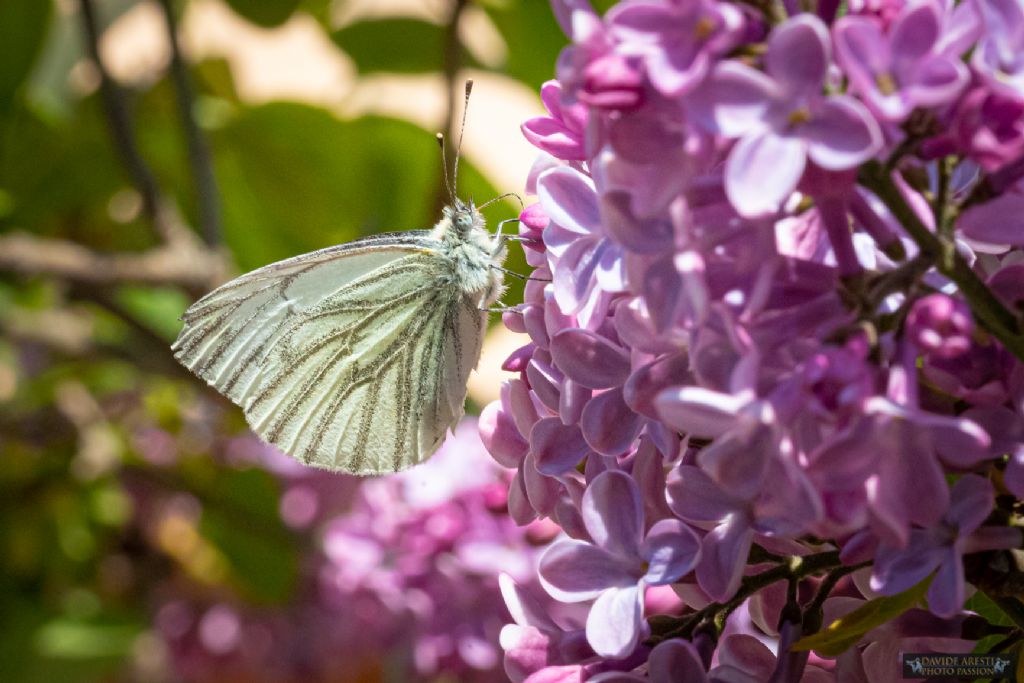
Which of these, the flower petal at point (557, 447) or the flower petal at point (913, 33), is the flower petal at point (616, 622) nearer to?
the flower petal at point (557, 447)

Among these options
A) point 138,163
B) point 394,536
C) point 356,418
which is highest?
point 138,163

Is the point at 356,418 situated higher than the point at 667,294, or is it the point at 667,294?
the point at 667,294

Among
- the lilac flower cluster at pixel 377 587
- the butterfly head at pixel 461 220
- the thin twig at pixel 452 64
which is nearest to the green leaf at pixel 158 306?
the lilac flower cluster at pixel 377 587

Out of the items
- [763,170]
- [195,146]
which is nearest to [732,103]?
[763,170]

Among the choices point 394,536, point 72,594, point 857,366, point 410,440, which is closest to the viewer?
point 857,366

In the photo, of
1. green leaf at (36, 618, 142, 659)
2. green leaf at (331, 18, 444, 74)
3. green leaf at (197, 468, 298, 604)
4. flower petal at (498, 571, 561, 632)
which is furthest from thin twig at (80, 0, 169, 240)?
flower petal at (498, 571, 561, 632)

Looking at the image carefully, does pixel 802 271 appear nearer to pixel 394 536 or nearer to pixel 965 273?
pixel 965 273

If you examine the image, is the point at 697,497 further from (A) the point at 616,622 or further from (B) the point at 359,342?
(B) the point at 359,342

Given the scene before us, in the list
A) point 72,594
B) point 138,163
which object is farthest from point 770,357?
point 72,594

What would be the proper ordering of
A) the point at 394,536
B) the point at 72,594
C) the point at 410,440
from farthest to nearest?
the point at 72,594
the point at 394,536
the point at 410,440
